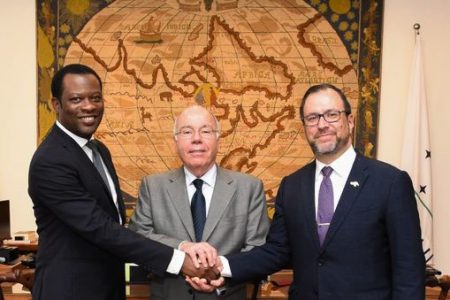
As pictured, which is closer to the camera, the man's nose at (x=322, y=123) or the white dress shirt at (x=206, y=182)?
the man's nose at (x=322, y=123)

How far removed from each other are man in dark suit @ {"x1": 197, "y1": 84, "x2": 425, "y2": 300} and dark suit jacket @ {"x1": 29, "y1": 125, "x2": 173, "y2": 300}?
2.25 feet

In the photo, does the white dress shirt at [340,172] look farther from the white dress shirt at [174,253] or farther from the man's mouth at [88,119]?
the man's mouth at [88,119]

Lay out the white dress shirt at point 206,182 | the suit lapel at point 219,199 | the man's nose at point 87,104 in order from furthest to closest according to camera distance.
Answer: the white dress shirt at point 206,182 < the suit lapel at point 219,199 < the man's nose at point 87,104

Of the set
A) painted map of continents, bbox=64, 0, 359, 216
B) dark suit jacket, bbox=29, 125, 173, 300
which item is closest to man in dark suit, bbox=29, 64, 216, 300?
dark suit jacket, bbox=29, 125, 173, 300

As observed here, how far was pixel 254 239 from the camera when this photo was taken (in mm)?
2328

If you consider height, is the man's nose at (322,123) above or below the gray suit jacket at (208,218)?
above

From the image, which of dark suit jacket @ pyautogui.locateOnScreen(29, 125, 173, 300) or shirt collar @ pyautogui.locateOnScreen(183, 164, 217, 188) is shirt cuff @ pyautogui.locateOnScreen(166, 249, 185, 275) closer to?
dark suit jacket @ pyautogui.locateOnScreen(29, 125, 173, 300)

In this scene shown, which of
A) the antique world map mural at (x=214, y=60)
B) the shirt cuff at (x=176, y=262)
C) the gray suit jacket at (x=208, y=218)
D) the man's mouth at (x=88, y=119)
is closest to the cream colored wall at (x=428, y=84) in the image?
the antique world map mural at (x=214, y=60)

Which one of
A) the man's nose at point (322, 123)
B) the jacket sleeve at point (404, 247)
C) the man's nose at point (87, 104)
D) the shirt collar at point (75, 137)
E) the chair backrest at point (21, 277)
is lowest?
the chair backrest at point (21, 277)

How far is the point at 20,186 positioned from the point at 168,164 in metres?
1.39

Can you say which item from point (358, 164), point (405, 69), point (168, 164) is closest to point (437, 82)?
point (405, 69)

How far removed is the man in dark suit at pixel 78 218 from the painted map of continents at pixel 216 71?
2.34 m

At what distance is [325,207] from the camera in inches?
80.1

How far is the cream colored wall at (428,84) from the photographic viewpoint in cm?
451
